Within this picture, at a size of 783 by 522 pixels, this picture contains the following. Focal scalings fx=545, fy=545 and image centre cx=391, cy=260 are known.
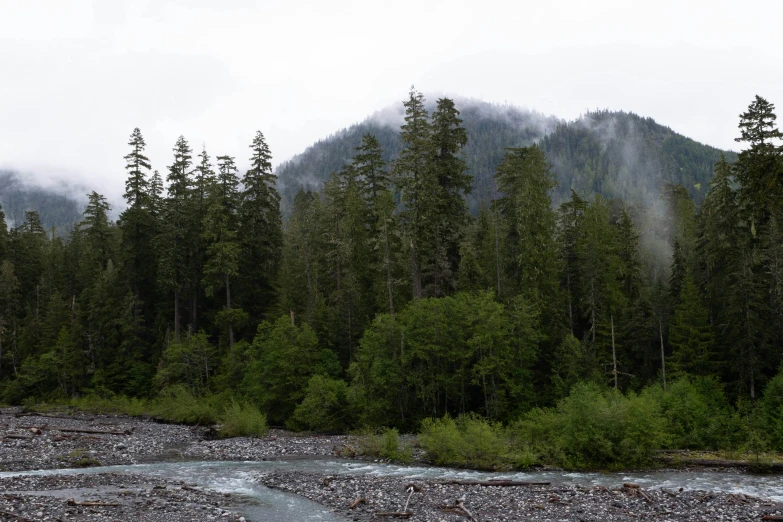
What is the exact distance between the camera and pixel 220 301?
57.3 m

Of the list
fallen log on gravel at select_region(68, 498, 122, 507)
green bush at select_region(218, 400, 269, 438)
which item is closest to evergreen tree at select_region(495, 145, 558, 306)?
green bush at select_region(218, 400, 269, 438)

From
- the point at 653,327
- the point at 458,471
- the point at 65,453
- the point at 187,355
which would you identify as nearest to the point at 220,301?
the point at 187,355

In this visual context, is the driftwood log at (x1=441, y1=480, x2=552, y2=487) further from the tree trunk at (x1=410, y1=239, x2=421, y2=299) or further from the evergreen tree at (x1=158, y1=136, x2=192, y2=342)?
the evergreen tree at (x1=158, y1=136, x2=192, y2=342)

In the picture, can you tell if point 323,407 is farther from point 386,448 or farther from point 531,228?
point 531,228

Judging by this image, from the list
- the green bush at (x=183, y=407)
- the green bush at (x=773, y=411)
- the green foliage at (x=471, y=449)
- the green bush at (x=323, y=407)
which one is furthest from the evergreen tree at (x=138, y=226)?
the green bush at (x=773, y=411)

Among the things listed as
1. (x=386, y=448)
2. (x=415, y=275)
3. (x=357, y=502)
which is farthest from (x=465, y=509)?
(x=415, y=275)

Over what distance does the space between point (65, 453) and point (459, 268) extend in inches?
1127

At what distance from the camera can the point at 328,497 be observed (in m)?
20.7

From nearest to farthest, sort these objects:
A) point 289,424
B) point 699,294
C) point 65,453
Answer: point 65,453
point 289,424
point 699,294

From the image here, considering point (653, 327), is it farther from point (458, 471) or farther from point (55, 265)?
point (55, 265)

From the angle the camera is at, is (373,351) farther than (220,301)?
No

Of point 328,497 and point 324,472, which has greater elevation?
point 328,497

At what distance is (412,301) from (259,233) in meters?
22.0

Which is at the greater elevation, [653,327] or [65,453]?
[653,327]
